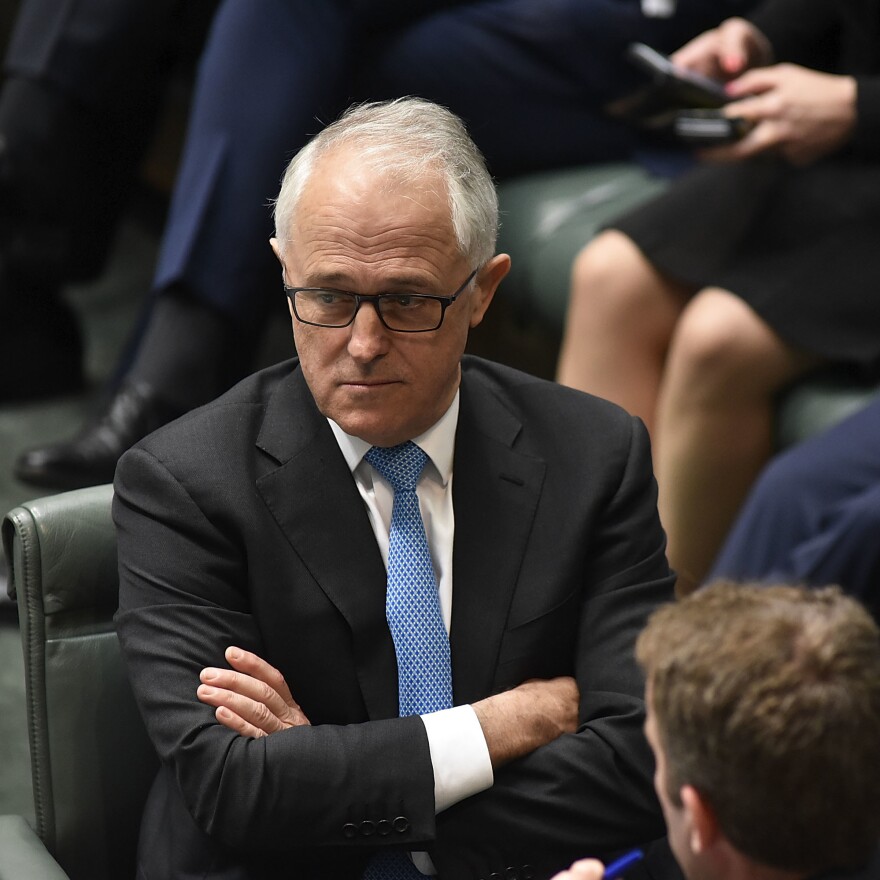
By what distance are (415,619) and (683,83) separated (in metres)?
1.44

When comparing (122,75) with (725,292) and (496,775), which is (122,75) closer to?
(725,292)

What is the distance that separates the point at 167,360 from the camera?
2787 mm

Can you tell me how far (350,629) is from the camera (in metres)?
1.51

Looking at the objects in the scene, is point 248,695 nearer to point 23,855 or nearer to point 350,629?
point 350,629

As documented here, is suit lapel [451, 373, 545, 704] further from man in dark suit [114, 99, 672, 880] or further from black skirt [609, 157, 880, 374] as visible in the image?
black skirt [609, 157, 880, 374]

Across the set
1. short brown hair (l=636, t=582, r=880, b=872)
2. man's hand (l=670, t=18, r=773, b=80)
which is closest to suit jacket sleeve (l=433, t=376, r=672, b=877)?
short brown hair (l=636, t=582, r=880, b=872)

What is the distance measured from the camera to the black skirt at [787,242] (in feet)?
8.22

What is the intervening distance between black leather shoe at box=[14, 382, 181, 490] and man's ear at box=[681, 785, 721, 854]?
1810 millimetres

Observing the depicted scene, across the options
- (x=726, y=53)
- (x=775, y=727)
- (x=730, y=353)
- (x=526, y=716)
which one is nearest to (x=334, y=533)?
(x=526, y=716)

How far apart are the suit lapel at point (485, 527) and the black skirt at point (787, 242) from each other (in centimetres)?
99

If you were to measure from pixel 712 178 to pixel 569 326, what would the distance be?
0.38 m

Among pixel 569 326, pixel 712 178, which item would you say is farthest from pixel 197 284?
pixel 712 178

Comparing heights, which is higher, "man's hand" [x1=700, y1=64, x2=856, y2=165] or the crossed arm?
"man's hand" [x1=700, y1=64, x2=856, y2=165]

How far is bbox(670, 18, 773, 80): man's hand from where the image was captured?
2.71 m
